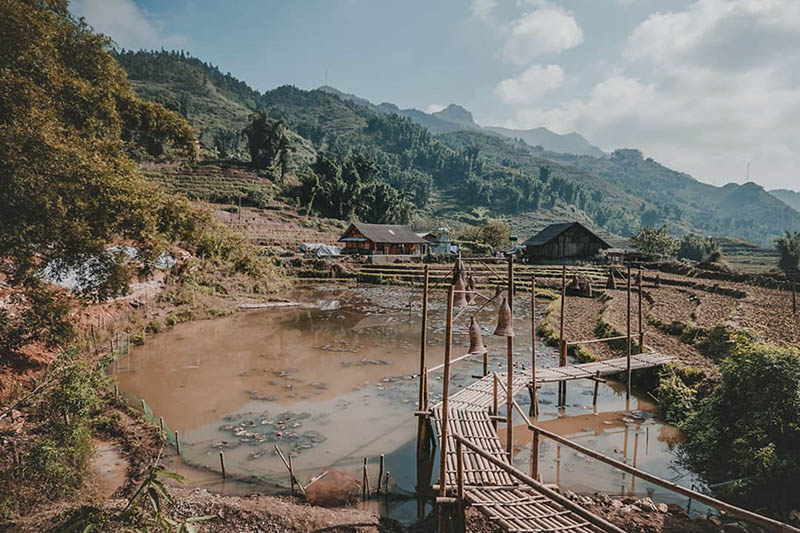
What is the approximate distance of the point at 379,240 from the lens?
166ft

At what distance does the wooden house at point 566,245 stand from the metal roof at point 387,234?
558 inches

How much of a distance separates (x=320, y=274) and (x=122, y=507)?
3415 centimetres

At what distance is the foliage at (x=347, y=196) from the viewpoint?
7162 centimetres

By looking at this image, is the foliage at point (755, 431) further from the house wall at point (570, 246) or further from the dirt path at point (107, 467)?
the house wall at point (570, 246)

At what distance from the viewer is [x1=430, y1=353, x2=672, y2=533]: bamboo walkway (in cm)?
534

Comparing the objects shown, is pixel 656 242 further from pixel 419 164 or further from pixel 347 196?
pixel 419 164

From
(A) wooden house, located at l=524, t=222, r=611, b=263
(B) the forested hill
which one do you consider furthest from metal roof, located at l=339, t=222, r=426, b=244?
(B) the forested hill

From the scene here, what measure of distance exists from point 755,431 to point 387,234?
153ft

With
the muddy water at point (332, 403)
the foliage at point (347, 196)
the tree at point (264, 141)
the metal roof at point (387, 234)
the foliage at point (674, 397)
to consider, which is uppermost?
the tree at point (264, 141)

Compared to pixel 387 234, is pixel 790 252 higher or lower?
lower

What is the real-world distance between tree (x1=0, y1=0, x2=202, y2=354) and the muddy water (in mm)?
3927

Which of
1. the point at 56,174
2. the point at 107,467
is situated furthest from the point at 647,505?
the point at 56,174

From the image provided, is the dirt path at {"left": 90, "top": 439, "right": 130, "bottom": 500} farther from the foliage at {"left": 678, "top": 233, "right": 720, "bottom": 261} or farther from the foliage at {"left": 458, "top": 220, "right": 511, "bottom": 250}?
the foliage at {"left": 678, "top": 233, "right": 720, "bottom": 261}

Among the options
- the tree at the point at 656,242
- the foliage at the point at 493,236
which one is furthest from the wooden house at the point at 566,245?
the tree at the point at 656,242
